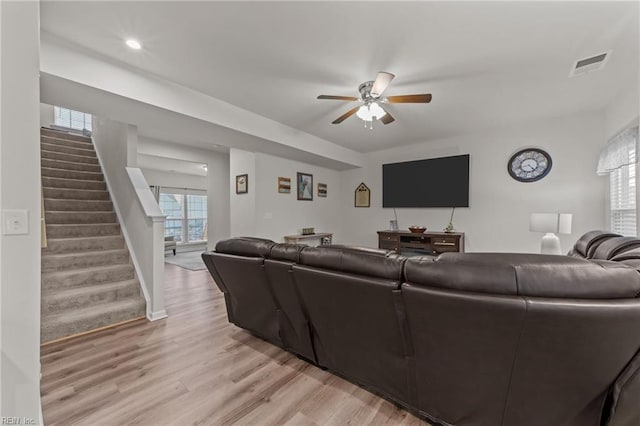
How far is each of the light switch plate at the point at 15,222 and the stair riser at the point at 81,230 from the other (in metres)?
2.56

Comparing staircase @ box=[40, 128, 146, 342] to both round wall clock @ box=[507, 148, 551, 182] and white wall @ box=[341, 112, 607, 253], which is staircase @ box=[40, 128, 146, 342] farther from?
round wall clock @ box=[507, 148, 551, 182]

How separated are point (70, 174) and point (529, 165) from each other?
7194 millimetres

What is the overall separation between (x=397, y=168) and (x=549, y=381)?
4.75 metres

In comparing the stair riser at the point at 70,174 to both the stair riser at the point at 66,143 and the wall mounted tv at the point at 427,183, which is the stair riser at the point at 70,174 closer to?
the stair riser at the point at 66,143

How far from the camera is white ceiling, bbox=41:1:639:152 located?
185 centimetres

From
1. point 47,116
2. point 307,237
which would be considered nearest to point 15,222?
point 307,237

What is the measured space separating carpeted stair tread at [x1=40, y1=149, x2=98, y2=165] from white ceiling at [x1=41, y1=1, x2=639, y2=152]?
3138 mm

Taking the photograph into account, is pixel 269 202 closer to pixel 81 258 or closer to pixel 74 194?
pixel 81 258

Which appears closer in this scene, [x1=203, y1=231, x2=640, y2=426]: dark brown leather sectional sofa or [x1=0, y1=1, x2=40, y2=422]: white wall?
[x1=203, y1=231, x2=640, y2=426]: dark brown leather sectional sofa

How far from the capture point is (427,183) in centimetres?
514

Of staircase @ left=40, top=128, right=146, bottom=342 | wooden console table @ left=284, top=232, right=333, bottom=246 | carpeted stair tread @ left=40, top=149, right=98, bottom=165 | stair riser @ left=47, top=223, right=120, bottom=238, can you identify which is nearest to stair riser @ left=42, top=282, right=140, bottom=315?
staircase @ left=40, top=128, right=146, bottom=342

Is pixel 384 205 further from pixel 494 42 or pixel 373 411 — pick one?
pixel 373 411

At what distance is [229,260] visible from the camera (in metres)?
2.16

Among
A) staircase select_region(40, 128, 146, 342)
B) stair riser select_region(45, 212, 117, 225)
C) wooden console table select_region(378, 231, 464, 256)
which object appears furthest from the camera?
wooden console table select_region(378, 231, 464, 256)
